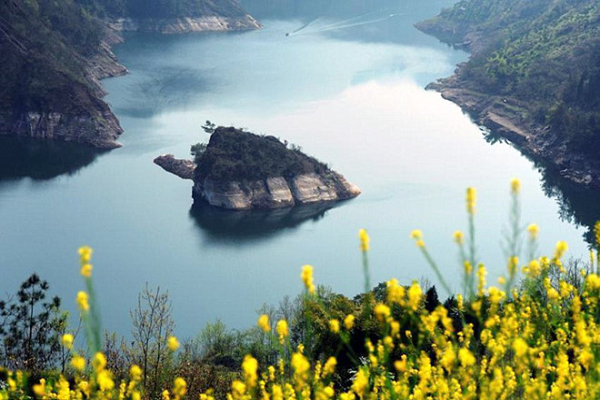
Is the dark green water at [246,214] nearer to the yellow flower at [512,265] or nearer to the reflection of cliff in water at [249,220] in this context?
the reflection of cliff in water at [249,220]

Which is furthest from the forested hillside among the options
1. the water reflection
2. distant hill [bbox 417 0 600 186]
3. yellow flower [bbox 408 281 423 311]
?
yellow flower [bbox 408 281 423 311]

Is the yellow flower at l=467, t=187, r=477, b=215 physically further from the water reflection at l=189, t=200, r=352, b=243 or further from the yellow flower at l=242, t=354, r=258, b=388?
the water reflection at l=189, t=200, r=352, b=243

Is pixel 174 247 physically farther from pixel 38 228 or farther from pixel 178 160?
pixel 178 160

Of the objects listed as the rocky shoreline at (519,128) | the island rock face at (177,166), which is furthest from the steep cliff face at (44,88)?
the rocky shoreline at (519,128)

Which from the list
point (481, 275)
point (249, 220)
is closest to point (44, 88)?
point (249, 220)

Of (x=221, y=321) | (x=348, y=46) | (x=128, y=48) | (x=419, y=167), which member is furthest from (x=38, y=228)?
(x=348, y=46)

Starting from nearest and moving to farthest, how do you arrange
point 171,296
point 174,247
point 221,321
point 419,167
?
point 221,321 < point 171,296 < point 174,247 < point 419,167
